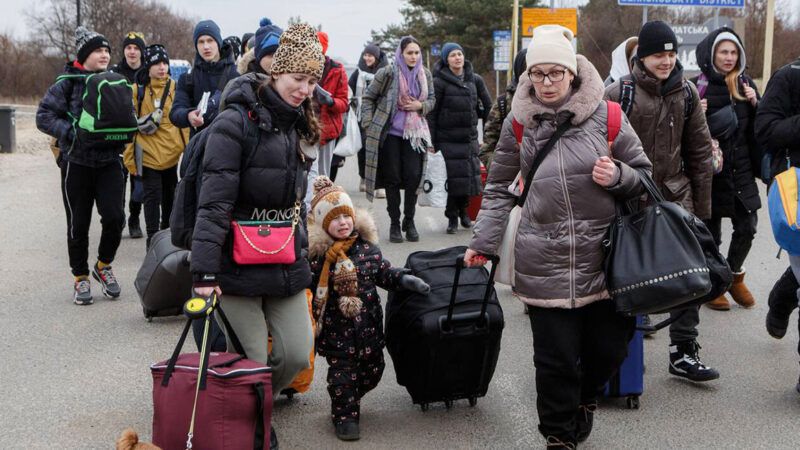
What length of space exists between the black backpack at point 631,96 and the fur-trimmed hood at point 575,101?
0.95 m

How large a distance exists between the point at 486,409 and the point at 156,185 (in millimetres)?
4939

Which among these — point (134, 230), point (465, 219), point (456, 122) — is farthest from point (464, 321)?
point (134, 230)

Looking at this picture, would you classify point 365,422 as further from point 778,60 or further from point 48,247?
point 778,60

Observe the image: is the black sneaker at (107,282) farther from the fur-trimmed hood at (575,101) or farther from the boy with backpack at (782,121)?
the boy with backpack at (782,121)

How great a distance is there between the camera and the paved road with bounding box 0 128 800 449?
476cm

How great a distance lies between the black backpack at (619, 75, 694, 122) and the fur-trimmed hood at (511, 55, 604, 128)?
95 centimetres

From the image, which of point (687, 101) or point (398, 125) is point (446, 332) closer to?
point (687, 101)

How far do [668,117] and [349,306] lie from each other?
6.56ft

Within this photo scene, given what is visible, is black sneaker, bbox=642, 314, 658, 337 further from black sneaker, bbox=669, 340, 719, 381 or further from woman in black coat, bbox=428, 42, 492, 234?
woman in black coat, bbox=428, 42, 492, 234

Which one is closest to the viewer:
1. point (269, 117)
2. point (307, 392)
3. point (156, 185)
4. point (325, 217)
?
point (269, 117)

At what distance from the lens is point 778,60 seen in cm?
3644

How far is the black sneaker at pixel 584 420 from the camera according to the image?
4459 mm

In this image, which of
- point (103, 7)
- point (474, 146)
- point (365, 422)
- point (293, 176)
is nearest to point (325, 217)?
point (293, 176)

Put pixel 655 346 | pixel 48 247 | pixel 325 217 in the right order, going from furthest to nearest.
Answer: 1. pixel 48 247
2. pixel 655 346
3. pixel 325 217
